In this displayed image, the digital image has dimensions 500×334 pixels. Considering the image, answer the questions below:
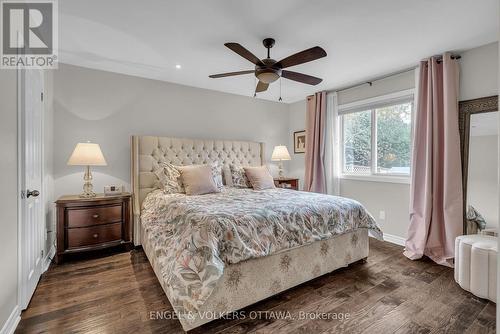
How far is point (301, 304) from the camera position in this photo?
77.9 inches

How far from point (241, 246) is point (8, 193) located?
5.40 feet

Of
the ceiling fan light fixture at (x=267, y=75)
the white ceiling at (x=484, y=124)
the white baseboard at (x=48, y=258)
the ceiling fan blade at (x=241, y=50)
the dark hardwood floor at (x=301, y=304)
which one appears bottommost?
the dark hardwood floor at (x=301, y=304)

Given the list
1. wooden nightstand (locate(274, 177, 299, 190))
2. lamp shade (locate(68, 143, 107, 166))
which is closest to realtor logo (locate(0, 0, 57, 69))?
lamp shade (locate(68, 143, 107, 166))

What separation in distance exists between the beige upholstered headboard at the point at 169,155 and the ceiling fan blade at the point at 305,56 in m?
2.04

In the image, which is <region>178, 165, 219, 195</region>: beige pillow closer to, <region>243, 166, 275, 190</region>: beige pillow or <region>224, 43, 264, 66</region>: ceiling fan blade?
<region>243, 166, 275, 190</region>: beige pillow

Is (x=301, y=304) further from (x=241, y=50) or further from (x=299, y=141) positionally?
(x=299, y=141)

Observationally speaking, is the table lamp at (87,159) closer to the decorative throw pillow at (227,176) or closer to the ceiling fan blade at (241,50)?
the decorative throw pillow at (227,176)

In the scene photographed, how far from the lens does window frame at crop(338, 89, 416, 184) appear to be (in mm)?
3282

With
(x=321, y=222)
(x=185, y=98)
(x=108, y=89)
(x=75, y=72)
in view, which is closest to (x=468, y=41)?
(x=321, y=222)

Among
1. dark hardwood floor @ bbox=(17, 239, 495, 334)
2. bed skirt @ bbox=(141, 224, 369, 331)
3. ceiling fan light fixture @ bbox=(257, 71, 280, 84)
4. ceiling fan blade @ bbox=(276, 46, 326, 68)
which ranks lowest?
dark hardwood floor @ bbox=(17, 239, 495, 334)

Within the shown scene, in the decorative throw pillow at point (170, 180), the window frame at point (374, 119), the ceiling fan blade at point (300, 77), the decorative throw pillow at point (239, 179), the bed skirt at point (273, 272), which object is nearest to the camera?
the bed skirt at point (273, 272)

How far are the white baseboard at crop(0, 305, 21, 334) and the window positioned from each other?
433 centimetres

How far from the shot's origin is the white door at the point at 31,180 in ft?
5.92

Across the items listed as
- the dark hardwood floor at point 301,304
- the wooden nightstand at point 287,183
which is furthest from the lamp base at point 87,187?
the wooden nightstand at point 287,183
